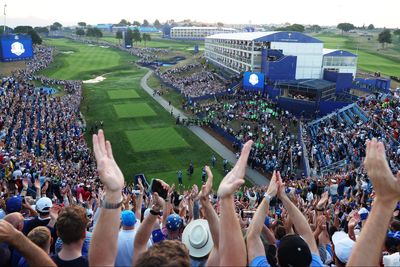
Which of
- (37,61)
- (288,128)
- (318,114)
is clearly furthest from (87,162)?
(37,61)

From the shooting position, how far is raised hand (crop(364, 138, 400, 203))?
257cm

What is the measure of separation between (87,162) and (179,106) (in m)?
20.0

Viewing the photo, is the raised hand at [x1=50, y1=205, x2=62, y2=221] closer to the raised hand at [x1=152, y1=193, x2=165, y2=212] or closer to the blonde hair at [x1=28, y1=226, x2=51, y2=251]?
the blonde hair at [x1=28, y1=226, x2=51, y2=251]

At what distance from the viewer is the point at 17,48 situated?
48031 mm

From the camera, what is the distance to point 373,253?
2475mm

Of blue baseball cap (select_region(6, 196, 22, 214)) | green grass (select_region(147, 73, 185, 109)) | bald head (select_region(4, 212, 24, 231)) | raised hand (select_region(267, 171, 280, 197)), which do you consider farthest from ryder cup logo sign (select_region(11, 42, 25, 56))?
raised hand (select_region(267, 171, 280, 197))

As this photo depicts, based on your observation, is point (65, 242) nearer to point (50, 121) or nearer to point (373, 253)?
point (373, 253)

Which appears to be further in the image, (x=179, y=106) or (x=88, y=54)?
(x=88, y=54)

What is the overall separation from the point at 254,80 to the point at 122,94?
18.3 m

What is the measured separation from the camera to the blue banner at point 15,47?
1836 inches

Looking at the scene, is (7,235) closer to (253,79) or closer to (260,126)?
(260,126)

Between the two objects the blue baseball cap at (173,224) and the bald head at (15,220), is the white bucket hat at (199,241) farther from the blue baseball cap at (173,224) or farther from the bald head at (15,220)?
the bald head at (15,220)

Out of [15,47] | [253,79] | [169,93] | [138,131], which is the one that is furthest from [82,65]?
[138,131]

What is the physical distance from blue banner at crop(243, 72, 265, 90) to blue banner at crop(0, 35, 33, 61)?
29.7 m
